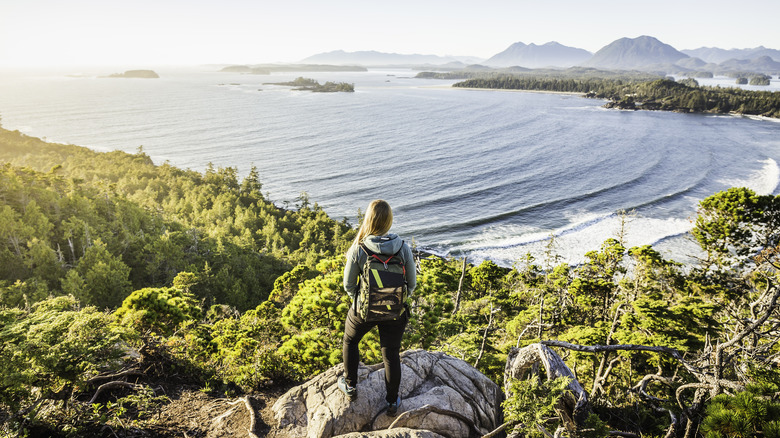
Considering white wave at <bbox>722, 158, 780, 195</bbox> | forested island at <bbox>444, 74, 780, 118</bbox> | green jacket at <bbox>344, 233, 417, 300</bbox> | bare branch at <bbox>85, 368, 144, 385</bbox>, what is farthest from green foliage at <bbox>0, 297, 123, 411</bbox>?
forested island at <bbox>444, 74, 780, 118</bbox>

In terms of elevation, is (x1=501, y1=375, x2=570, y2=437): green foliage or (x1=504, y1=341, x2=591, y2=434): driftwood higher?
(x1=501, y1=375, x2=570, y2=437): green foliage

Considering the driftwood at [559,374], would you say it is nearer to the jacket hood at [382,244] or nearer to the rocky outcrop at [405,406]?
the rocky outcrop at [405,406]

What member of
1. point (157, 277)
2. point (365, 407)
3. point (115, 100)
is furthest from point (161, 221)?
point (115, 100)

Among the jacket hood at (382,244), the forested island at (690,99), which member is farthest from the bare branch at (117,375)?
the forested island at (690,99)

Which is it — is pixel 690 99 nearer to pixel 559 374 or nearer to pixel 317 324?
pixel 317 324

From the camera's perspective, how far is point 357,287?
182 inches

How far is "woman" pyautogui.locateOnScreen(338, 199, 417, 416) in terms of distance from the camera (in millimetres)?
4402

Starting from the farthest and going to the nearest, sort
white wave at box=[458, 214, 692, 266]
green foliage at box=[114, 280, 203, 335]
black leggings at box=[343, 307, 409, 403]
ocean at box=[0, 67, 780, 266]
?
ocean at box=[0, 67, 780, 266], white wave at box=[458, 214, 692, 266], green foliage at box=[114, 280, 203, 335], black leggings at box=[343, 307, 409, 403]

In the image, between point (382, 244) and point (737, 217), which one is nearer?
point (382, 244)

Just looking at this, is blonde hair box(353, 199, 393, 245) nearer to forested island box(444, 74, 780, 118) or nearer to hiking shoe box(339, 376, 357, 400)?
hiking shoe box(339, 376, 357, 400)

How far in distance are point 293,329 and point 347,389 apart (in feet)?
21.0

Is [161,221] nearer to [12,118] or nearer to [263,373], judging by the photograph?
[263,373]

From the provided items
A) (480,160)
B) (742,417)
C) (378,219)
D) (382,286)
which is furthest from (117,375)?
(480,160)

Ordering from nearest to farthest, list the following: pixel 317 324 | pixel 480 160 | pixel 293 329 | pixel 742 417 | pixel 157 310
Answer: pixel 742 417, pixel 317 324, pixel 293 329, pixel 157 310, pixel 480 160
